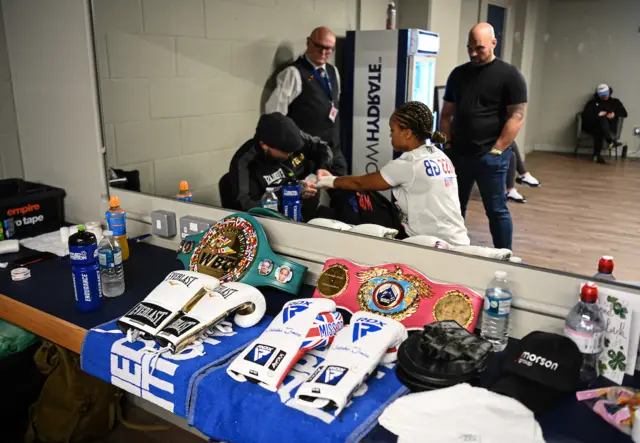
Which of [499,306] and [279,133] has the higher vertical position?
[279,133]

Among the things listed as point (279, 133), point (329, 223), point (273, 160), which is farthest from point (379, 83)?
point (329, 223)

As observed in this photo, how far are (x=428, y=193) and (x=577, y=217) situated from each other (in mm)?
458

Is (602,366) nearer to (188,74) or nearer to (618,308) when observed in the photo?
(618,308)

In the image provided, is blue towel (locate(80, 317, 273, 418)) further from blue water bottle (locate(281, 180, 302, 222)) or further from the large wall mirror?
the large wall mirror

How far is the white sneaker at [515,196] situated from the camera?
1670 millimetres

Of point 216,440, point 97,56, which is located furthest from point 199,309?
point 97,56

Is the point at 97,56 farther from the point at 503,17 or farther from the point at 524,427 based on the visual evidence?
the point at 524,427

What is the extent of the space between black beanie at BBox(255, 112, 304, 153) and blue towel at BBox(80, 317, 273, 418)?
3.31 ft

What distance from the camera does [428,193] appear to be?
1816mm

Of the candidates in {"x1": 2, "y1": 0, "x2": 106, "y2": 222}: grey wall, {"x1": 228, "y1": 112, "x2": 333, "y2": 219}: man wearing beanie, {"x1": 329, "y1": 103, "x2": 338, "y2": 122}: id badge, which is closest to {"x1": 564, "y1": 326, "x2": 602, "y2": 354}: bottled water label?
{"x1": 228, "y1": 112, "x2": 333, "y2": 219}: man wearing beanie

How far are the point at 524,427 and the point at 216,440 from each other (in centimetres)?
66

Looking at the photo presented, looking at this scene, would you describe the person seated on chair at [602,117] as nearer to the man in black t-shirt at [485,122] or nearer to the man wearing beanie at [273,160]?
the man in black t-shirt at [485,122]

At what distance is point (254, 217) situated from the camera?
72.8 inches

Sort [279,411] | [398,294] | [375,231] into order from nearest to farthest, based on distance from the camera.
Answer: [279,411] < [398,294] < [375,231]
